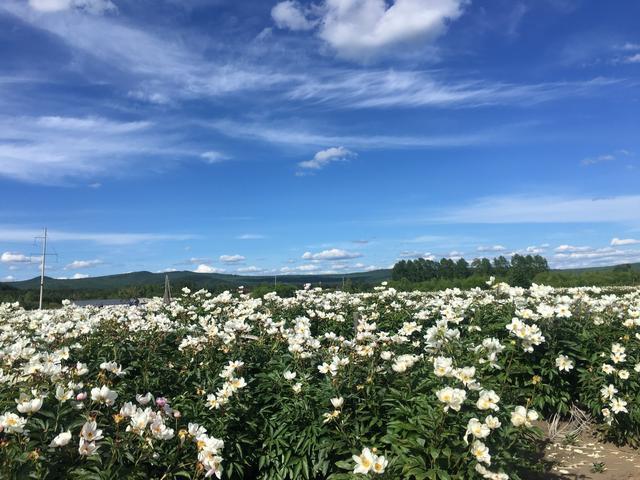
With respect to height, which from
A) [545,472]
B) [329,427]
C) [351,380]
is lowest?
[545,472]

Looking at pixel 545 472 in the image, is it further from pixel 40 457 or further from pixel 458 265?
pixel 458 265

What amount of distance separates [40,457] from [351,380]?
6.72 ft

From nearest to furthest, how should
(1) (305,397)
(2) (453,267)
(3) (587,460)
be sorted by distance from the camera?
(1) (305,397) < (3) (587,460) < (2) (453,267)

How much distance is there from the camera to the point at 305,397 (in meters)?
3.75

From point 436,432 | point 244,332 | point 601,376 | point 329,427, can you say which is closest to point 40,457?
point 329,427

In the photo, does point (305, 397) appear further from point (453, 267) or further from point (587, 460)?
point (453, 267)

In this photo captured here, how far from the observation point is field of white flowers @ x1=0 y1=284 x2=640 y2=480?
2797mm

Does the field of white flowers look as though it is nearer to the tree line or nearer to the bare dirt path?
the bare dirt path

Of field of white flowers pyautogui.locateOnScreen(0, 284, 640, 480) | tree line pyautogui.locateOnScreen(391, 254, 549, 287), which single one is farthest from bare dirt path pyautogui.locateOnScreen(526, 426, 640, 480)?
tree line pyautogui.locateOnScreen(391, 254, 549, 287)

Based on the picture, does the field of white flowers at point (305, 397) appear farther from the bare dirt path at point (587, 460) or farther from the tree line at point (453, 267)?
the tree line at point (453, 267)

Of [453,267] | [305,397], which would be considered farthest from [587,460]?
[453,267]

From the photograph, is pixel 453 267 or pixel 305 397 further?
pixel 453 267

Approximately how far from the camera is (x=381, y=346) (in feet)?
14.2

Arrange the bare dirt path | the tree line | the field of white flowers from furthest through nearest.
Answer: the tree line → the bare dirt path → the field of white flowers
